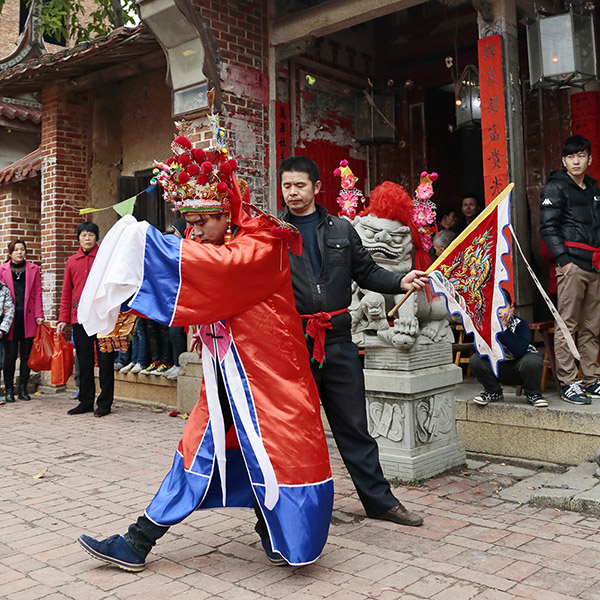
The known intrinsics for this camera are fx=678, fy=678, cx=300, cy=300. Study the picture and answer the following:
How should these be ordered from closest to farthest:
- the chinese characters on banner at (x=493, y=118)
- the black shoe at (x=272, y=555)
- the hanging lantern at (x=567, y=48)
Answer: the black shoe at (x=272, y=555) < the hanging lantern at (x=567, y=48) < the chinese characters on banner at (x=493, y=118)

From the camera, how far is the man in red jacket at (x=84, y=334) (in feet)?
24.3

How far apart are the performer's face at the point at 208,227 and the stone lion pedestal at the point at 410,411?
1.87 metres

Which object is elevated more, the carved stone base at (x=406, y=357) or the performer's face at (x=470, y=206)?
the performer's face at (x=470, y=206)

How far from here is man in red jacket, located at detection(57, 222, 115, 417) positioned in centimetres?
742

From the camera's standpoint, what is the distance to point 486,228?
4.10 meters

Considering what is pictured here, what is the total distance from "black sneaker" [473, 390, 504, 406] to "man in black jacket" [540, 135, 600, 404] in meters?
0.48

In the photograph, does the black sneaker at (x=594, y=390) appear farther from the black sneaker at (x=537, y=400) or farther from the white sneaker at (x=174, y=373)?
the white sneaker at (x=174, y=373)

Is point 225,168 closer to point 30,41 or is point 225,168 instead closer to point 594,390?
point 594,390

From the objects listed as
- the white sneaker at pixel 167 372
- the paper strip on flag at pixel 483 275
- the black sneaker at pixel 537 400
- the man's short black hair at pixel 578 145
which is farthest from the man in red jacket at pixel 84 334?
the man's short black hair at pixel 578 145

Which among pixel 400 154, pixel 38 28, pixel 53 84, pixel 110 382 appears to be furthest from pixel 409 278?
pixel 38 28

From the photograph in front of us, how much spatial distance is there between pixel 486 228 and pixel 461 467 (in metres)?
1.82

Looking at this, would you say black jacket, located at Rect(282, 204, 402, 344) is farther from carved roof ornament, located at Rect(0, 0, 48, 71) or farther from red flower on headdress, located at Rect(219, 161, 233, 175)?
carved roof ornament, located at Rect(0, 0, 48, 71)

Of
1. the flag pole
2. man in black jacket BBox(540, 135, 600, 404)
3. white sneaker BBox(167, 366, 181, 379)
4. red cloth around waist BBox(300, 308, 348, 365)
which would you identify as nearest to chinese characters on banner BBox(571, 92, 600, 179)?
man in black jacket BBox(540, 135, 600, 404)

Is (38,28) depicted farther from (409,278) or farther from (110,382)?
(409,278)
